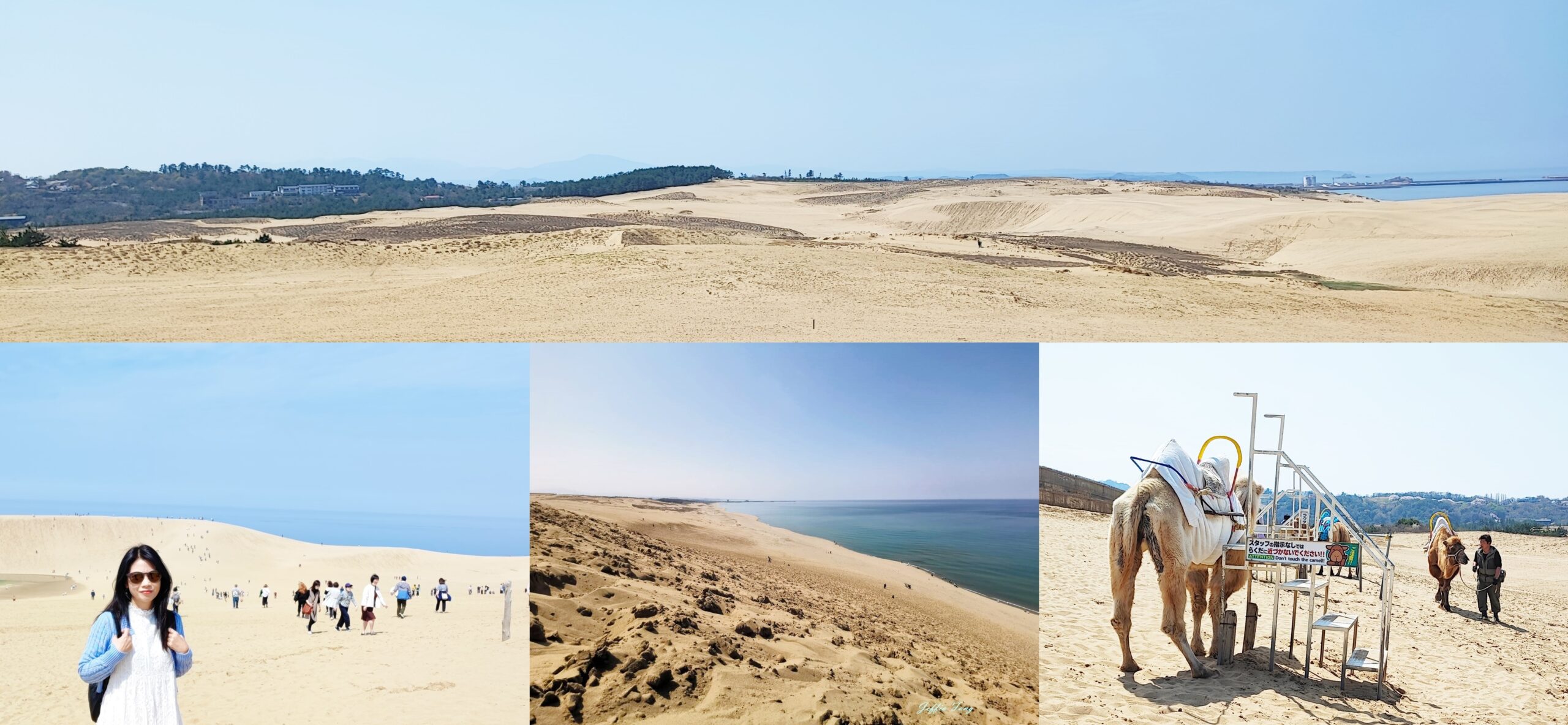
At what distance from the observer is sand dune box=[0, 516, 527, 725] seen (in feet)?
27.5

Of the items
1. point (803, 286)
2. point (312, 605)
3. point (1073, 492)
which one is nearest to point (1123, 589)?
point (1073, 492)

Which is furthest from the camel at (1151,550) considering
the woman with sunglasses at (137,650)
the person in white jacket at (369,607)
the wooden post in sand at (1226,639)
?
the person in white jacket at (369,607)

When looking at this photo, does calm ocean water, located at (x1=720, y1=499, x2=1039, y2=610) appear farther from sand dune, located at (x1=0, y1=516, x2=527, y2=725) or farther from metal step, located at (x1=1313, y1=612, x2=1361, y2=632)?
metal step, located at (x1=1313, y1=612, x2=1361, y2=632)

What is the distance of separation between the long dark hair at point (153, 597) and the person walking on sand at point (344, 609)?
7.33 m

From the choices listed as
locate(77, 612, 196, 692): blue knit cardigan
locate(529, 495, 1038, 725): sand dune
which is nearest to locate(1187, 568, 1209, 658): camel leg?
locate(529, 495, 1038, 725): sand dune

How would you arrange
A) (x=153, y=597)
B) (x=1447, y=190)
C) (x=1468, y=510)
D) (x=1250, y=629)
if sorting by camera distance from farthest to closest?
(x=1447, y=190) → (x=1468, y=510) → (x=1250, y=629) → (x=153, y=597)

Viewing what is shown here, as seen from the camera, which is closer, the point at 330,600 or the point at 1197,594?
the point at 1197,594

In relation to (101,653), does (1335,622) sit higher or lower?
lower

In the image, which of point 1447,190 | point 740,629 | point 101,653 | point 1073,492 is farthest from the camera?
point 1447,190

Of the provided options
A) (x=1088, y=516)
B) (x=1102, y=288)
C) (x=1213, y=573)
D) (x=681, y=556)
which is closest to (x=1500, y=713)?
(x=1213, y=573)

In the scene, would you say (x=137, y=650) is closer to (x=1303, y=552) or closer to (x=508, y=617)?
(x=508, y=617)

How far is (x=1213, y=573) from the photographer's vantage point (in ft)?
30.7

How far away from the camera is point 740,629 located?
24.5ft

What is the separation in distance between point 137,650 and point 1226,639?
26.2 ft
